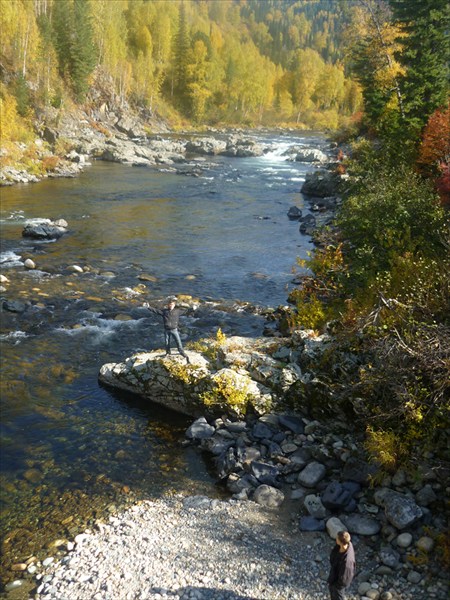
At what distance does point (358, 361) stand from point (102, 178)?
4695cm

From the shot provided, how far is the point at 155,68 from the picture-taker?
123938mm

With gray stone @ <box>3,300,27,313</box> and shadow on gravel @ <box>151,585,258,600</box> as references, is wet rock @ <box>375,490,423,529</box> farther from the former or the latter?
gray stone @ <box>3,300,27,313</box>

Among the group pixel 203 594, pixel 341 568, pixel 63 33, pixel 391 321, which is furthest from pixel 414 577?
pixel 63 33

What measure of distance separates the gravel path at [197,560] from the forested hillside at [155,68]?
57.0m

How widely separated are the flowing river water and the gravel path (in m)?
0.96

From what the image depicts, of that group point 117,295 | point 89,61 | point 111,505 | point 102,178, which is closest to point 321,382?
point 111,505

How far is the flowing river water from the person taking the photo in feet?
41.8

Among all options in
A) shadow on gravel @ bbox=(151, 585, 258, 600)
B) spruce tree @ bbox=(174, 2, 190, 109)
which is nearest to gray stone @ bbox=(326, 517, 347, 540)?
shadow on gravel @ bbox=(151, 585, 258, 600)

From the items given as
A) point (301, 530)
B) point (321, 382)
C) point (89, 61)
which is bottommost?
point (301, 530)

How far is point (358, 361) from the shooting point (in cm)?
1451

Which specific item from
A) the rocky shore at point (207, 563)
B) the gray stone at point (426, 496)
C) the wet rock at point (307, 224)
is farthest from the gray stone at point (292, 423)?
the wet rock at point (307, 224)

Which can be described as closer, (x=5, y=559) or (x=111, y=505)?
(x=5, y=559)

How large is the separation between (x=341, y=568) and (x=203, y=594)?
109 inches

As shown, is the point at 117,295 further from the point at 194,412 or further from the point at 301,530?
the point at 301,530
